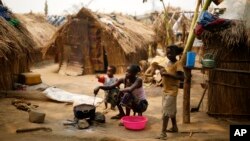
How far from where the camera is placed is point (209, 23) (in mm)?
6965

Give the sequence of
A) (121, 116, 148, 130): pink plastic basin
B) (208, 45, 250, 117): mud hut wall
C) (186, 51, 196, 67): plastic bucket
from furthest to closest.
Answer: (208, 45, 250, 117): mud hut wall < (186, 51, 196, 67): plastic bucket < (121, 116, 148, 130): pink plastic basin

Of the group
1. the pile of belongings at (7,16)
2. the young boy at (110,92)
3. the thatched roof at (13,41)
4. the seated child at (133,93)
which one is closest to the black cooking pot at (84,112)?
the seated child at (133,93)

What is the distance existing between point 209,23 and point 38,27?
605 inches

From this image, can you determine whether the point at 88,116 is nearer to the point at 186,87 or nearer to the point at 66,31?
the point at 186,87

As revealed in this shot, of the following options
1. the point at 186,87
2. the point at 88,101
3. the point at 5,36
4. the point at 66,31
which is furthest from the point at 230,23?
the point at 66,31

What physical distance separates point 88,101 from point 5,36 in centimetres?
305

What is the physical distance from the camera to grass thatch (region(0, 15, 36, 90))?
900cm

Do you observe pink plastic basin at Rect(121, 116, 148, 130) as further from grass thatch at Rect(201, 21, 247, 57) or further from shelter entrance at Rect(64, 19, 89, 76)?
shelter entrance at Rect(64, 19, 89, 76)

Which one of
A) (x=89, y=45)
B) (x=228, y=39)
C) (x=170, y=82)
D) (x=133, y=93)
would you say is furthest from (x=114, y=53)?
(x=170, y=82)

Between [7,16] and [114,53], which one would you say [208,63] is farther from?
[114,53]

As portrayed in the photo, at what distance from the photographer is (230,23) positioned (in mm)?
7148

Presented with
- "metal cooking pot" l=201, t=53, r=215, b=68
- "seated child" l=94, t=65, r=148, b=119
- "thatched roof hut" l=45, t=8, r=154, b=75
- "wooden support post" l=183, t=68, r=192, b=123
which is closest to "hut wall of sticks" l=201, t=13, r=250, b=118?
"metal cooking pot" l=201, t=53, r=215, b=68

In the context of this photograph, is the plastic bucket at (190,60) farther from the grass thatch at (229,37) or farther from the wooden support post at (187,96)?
the grass thatch at (229,37)

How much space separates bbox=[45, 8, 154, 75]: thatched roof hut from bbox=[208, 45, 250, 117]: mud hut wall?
746 cm
